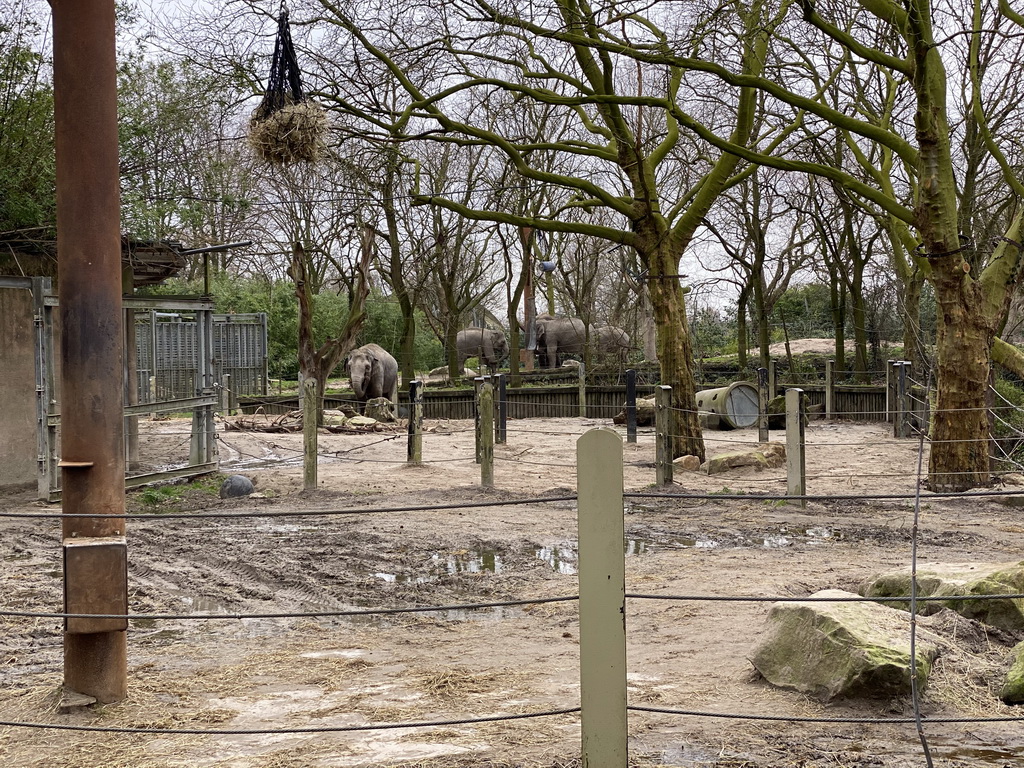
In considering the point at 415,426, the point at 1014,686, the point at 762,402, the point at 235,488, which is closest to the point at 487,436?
the point at 415,426

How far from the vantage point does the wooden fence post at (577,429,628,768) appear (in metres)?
3.74

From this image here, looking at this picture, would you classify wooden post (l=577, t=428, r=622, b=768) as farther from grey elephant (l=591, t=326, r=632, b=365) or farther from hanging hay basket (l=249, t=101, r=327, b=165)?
grey elephant (l=591, t=326, r=632, b=365)

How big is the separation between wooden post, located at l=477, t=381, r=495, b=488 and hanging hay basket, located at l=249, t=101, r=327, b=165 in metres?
3.85

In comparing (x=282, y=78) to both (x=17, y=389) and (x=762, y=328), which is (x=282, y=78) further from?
(x=762, y=328)

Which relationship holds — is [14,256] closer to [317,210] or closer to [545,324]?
[317,210]

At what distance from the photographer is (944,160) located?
38.9 feet

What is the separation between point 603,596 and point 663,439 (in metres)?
9.24

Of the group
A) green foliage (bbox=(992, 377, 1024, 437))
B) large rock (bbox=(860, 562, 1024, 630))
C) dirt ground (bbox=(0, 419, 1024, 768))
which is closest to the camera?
dirt ground (bbox=(0, 419, 1024, 768))

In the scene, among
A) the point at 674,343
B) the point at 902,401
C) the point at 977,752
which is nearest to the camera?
the point at 977,752

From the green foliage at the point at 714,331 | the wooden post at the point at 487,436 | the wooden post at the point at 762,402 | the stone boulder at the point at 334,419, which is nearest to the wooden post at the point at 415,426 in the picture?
the wooden post at the point at 487,436

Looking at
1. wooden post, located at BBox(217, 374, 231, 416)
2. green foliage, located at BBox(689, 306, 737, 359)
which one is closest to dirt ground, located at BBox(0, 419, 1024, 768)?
wooden post, located at BBox(217, 374, 231, 416)

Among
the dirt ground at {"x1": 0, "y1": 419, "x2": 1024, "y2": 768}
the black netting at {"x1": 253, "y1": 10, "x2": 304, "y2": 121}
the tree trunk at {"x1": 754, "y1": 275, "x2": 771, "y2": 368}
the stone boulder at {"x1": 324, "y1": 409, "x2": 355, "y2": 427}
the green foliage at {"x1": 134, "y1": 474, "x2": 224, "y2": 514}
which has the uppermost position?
the black netting at {"x1": 253, "y1": 10, "x2": 304, "y2": 121}

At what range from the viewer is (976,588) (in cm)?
546

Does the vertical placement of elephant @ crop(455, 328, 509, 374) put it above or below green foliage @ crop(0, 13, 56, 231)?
below
